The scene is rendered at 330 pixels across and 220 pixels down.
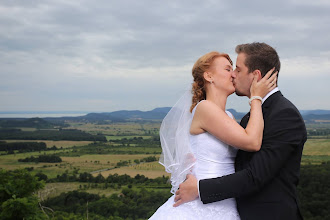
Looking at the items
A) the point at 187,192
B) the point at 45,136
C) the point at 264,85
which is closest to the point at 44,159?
the point at 45,136

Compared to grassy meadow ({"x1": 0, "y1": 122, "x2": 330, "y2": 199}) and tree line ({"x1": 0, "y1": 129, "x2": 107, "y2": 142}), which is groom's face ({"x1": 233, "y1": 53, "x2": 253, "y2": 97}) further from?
tree line ({"x1": 0, "y1": 129, "x2": 107, "y2": 142})

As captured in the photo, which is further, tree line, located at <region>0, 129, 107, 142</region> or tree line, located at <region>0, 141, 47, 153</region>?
tree line, located at <region>0, 129, 107, 142</region>

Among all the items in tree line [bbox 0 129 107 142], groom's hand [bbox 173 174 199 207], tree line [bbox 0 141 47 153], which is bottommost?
tree line [bbox 0 141 47 153]

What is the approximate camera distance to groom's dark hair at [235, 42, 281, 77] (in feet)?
9.84

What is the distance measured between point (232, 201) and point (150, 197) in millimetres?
50602

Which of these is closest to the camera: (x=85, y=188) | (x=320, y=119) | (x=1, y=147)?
(x=85, y=188)

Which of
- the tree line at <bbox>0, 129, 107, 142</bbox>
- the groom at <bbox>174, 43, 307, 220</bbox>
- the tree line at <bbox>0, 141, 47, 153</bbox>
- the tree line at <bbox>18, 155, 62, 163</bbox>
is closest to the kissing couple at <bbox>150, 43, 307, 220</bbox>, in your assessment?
the groom at <bbox>174, 43, 307, 220</bbox>

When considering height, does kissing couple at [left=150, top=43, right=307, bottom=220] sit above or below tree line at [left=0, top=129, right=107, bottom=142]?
above

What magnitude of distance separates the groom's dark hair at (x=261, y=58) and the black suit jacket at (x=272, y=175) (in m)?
0.34

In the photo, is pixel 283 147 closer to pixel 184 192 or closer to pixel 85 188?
pixel 184 192

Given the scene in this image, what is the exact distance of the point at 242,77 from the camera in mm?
3199

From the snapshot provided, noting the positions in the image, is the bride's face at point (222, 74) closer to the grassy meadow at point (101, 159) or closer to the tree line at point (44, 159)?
the grassy meadow at point (101, 159)

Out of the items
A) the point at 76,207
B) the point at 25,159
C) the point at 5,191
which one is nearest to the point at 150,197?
the point at 76,207

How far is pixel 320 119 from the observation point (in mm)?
117562
